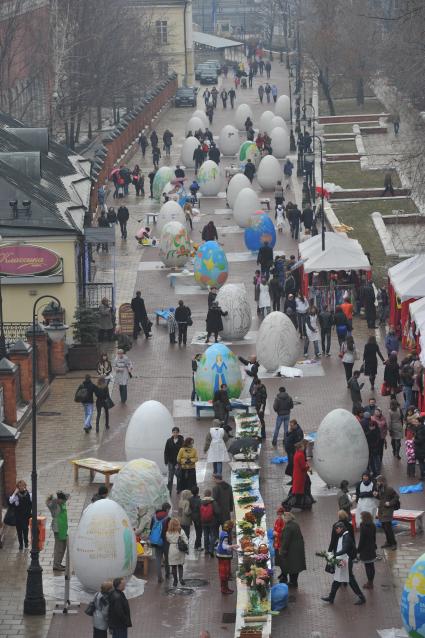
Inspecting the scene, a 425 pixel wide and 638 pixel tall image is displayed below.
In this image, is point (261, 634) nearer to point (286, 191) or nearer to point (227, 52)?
point (286, 191)

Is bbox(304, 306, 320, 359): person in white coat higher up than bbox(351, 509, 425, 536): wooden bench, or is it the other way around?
bbox(304, 306, 320, 359): person in white coat

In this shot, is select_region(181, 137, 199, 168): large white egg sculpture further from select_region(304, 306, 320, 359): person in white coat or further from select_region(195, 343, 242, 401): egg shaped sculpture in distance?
select_region(195, 343, 242, 401): egg shaped sculpture in distance

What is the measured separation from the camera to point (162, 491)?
28375 millimetres

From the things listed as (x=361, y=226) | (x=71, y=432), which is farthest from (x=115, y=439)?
(x=361, y=226)

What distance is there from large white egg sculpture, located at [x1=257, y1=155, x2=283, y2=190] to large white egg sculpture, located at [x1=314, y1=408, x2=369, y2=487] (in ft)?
124

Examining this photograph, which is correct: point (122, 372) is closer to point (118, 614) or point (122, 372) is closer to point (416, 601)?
point (118, 614)

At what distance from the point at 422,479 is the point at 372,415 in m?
1.53

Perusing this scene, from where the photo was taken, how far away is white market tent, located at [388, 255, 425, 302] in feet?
129

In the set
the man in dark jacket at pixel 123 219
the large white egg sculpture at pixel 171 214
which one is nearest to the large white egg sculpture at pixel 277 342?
the large white egg sculpture at pixel 171 214

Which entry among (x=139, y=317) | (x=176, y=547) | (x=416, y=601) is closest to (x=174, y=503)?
(x=176, y=547)

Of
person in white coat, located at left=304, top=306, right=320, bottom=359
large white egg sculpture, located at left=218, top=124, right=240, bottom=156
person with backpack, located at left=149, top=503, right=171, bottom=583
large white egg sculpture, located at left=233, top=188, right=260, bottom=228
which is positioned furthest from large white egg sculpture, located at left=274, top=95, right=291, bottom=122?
person with backpack, located at left=149, top=503, right=171, bottom=583

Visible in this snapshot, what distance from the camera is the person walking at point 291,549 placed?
25812 millimetres

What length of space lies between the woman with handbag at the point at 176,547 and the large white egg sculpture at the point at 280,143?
172 ft

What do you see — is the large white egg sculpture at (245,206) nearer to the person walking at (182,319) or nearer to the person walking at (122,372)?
the person walking at (182,319)
